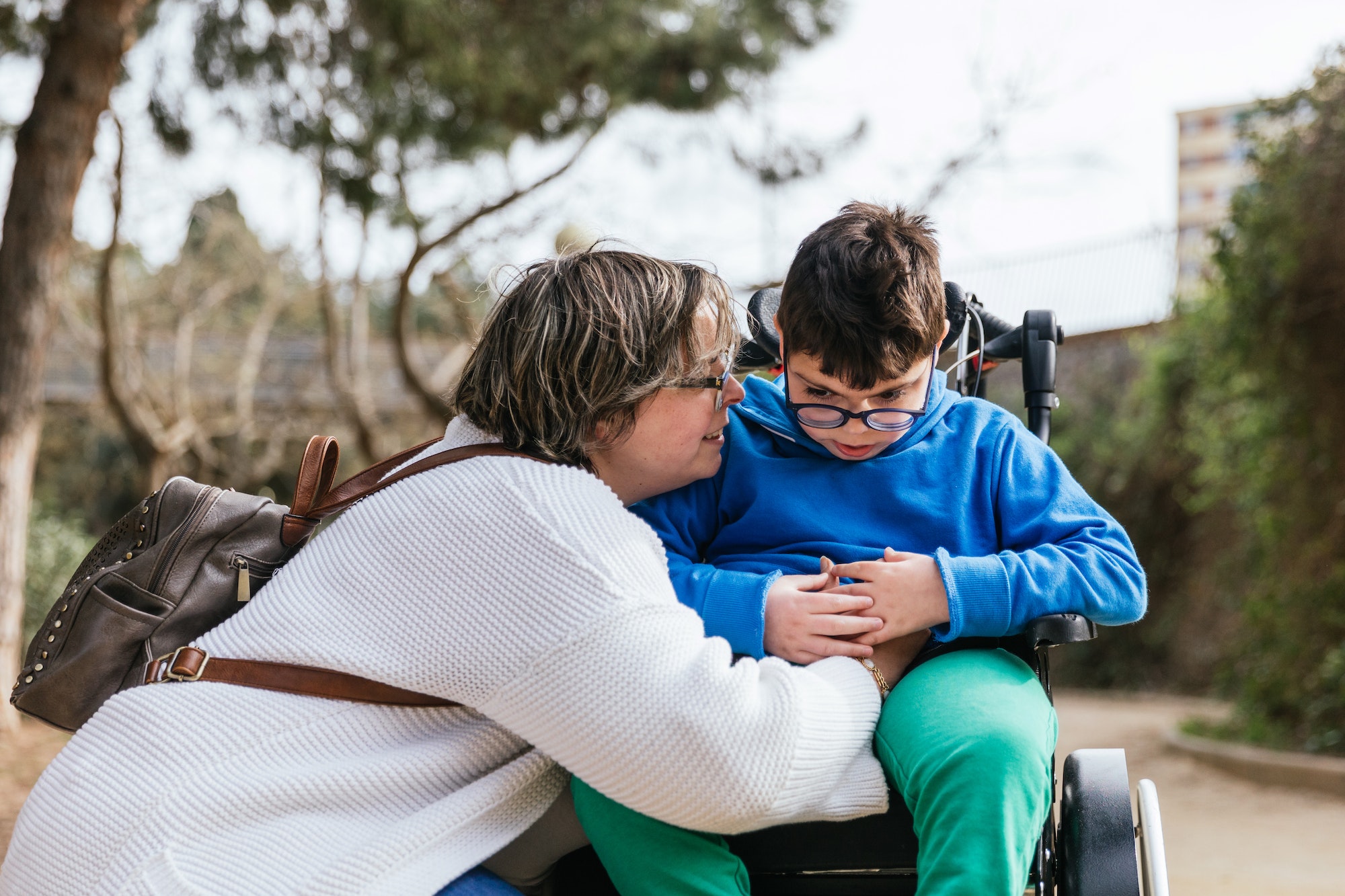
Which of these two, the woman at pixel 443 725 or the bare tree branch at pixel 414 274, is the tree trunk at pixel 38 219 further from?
the woman at pixel 443 725

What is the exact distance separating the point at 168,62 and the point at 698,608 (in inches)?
279

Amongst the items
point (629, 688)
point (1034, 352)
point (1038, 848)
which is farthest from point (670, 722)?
point (1034, 352)

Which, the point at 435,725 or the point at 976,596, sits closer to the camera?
the point at 435,725

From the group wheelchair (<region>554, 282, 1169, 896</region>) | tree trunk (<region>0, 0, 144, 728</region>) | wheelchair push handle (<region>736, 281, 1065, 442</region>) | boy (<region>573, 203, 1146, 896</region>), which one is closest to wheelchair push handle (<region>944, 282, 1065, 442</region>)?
wheelchair push handle (<region>736, 281, 1065, 442</region>)

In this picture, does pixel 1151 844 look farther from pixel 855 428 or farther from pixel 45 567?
pixel 45 567

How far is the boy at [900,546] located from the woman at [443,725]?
0.12 meters

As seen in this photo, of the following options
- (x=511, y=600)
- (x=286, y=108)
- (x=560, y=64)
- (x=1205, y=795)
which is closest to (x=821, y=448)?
(x=511, y=600)

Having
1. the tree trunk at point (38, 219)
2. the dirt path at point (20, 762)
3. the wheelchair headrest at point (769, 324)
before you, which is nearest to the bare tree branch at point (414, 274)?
the tree trunk at point (38, 219)

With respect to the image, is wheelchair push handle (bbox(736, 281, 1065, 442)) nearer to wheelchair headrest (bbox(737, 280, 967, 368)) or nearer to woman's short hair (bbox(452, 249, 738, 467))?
wheelchair headrest (bbox(737, 280, 967, 368))

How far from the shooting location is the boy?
4.81 ft

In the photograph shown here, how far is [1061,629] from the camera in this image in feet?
5.44

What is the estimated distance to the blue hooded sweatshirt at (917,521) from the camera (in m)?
1.70

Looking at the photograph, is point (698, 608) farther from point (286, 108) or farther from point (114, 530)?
point (286, 108)

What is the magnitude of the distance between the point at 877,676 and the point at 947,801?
0.27 meters
